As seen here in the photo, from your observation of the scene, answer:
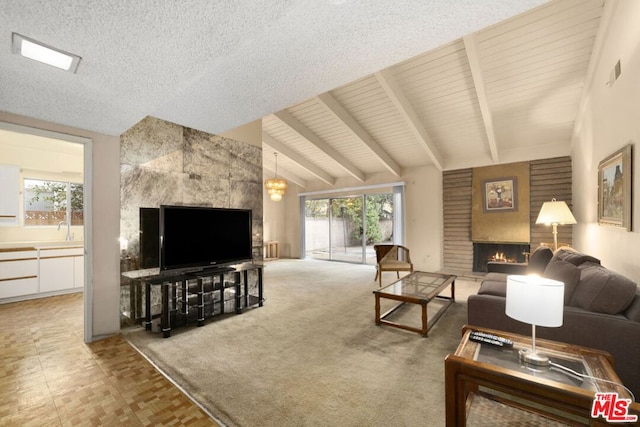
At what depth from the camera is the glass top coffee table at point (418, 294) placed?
292 cm

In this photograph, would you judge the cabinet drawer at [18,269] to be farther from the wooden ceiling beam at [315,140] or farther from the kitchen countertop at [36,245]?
the wooden ceiling beam at [315,140]

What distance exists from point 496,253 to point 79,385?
6.79 meters

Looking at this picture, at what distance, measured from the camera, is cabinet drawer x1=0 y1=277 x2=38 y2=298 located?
13.3ft

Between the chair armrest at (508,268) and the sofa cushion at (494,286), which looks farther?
the chair armrest at (508,268)

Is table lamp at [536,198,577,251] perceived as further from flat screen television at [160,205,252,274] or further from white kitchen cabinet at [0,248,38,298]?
white kitchen cabinet at [0,248,38,298]

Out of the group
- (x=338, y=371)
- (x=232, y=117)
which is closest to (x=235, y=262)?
(x=232, y=117)

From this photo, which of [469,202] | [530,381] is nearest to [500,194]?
[469,202]

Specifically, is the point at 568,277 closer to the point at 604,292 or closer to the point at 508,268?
the point at 604,292

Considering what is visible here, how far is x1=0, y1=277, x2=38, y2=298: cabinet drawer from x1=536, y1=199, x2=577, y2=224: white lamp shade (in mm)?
7996

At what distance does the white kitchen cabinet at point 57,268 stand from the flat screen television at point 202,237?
8.69 feet

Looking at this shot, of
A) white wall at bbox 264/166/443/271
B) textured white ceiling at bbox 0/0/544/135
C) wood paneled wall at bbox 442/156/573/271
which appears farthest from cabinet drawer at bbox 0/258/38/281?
wood paneled wall at bbox 442/156/573/271

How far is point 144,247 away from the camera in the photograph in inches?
130

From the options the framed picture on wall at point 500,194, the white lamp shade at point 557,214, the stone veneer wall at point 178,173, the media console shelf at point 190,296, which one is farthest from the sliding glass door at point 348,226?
the media console shelf at point 190,296

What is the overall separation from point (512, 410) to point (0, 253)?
6435 millimetres
